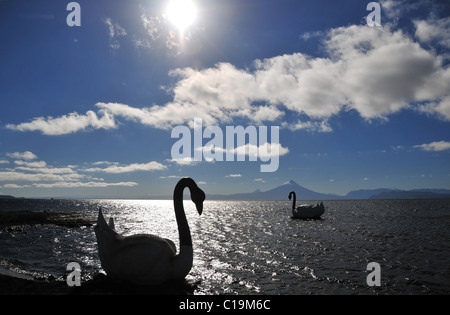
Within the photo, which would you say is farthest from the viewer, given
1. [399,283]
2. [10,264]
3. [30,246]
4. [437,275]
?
[30,246]

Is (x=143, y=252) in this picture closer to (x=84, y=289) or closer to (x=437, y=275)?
(x=84, y=289)

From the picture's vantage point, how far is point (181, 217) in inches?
453

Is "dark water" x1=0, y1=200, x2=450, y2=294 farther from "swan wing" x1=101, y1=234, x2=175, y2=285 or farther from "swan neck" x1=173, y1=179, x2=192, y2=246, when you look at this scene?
"swan neck" x1=173, y1=179, x2=192, y2=246

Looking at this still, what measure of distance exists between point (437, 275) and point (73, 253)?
2065cm

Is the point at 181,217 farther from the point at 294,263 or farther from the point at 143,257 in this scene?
the point at 294,263

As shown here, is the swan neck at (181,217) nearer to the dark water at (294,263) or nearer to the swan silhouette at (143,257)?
the swan silhouette at (143,257)

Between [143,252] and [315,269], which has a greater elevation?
[143,252]

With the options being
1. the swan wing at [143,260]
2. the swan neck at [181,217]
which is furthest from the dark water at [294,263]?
the swan neck at [181,217]

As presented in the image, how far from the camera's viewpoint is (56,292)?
32.1 feet
